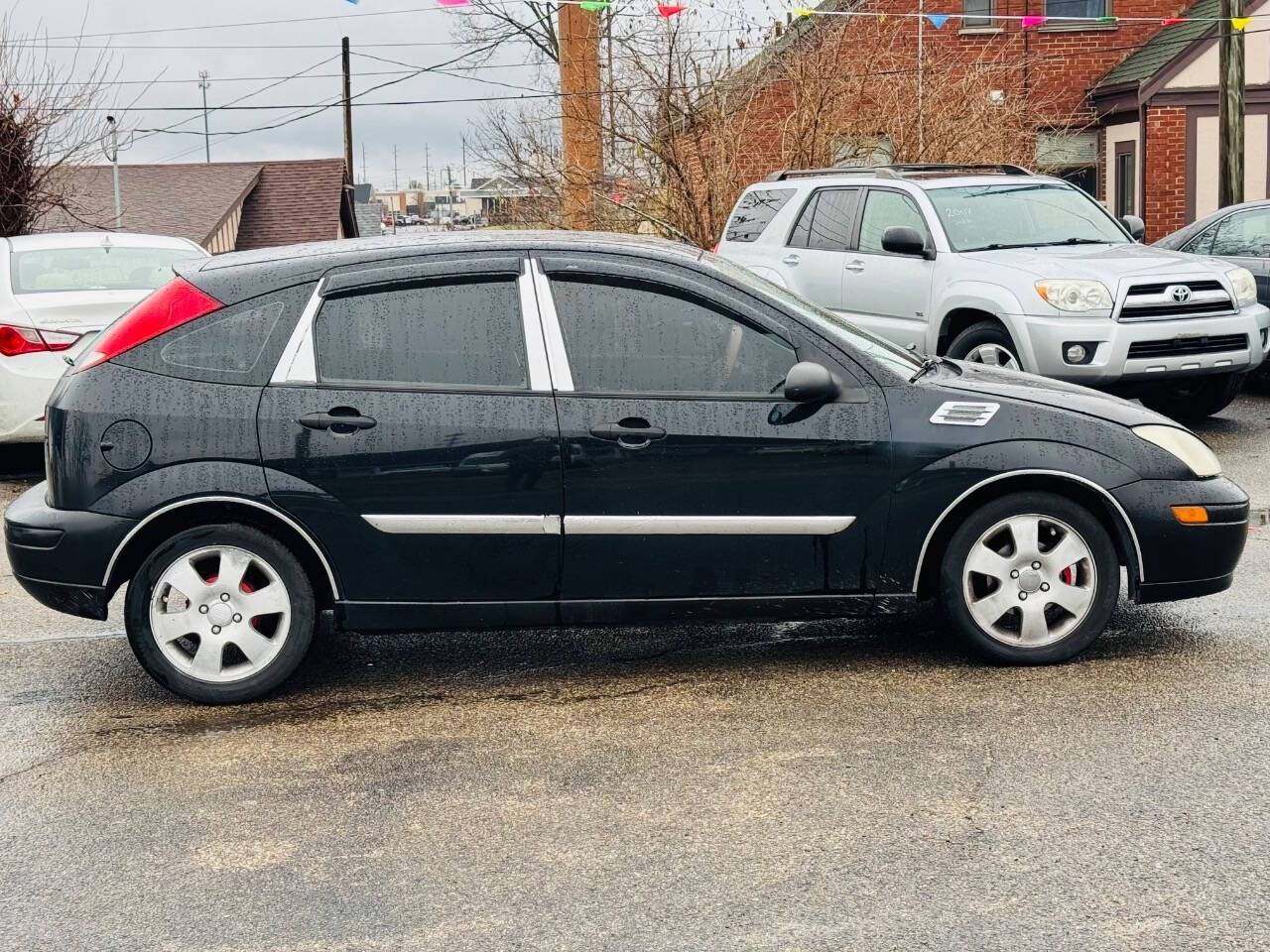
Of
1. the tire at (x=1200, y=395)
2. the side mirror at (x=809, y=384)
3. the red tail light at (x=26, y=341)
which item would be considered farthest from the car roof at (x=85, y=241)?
the tire at (x=1200, y=395)

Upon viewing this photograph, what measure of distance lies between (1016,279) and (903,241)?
83cm

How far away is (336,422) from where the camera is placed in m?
5.40

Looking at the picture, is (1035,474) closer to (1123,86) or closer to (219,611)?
(219,611)

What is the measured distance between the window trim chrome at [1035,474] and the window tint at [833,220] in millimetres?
6839

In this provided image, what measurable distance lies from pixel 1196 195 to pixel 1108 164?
2308 millimetres

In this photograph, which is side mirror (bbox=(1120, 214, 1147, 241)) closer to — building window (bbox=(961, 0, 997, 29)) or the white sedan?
the white sedan

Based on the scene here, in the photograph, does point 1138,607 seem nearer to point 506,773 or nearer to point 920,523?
point 920,523

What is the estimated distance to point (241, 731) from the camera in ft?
17.2

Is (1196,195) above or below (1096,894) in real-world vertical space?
above

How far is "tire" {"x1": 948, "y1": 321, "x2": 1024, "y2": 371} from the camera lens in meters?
10.7

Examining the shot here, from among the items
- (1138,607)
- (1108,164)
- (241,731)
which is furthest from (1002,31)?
(241,731)

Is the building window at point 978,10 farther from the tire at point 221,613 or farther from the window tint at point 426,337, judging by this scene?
the tire at point 221,613

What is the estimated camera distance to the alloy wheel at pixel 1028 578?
559 cm

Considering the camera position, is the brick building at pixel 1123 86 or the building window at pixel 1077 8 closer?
the brick building at pixel 1123 86
